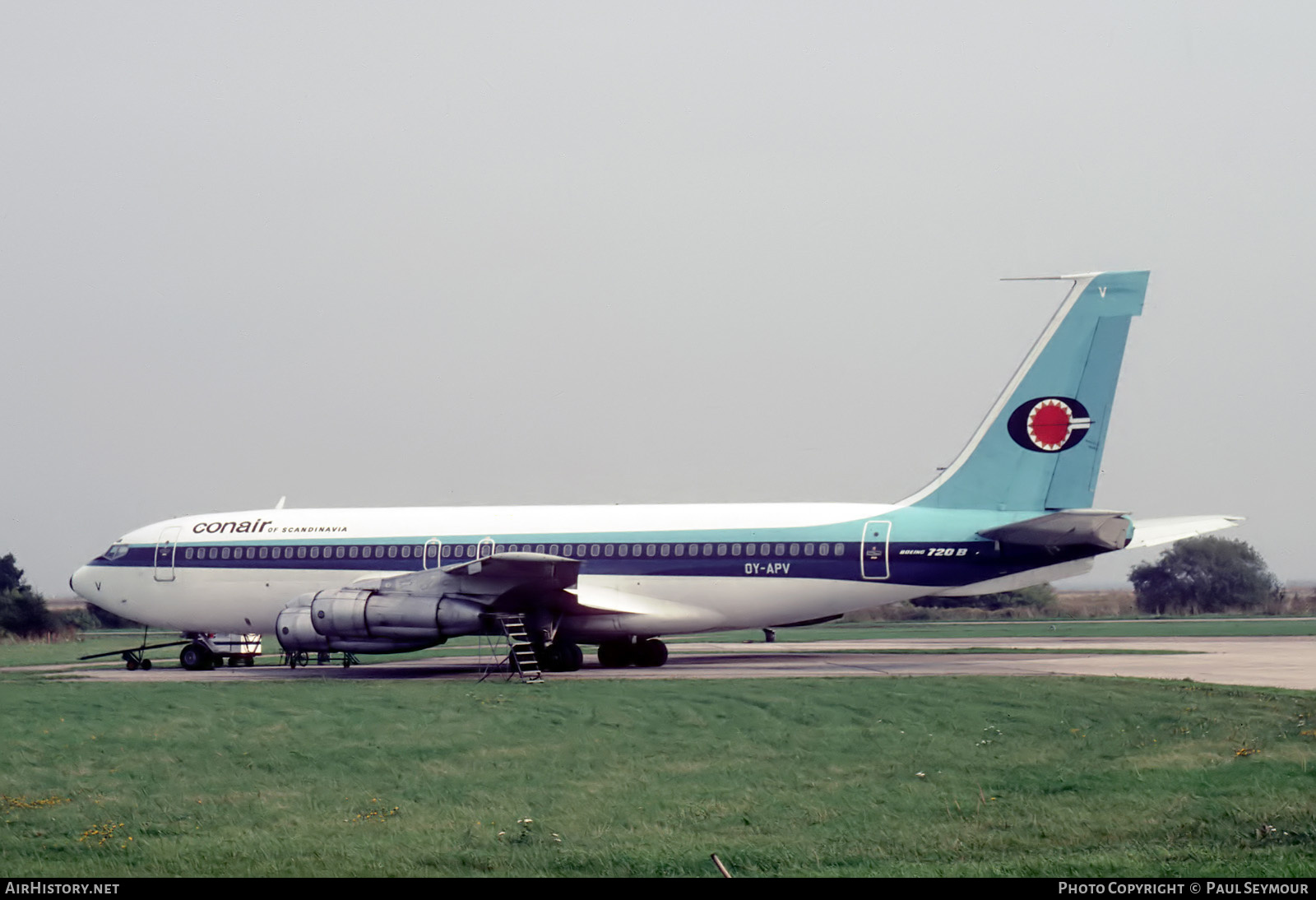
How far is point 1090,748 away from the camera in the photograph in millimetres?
15531

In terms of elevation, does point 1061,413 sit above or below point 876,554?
above

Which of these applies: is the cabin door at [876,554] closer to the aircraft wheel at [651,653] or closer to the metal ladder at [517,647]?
the aircraft wheel at [651,653]

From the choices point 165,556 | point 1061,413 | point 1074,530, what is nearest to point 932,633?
point 1061,413

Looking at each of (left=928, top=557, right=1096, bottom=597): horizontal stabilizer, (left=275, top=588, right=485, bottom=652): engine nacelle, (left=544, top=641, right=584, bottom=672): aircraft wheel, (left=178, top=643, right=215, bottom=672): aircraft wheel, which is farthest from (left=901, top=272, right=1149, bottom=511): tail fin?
(left=178, top=643, right=215, bottom=672): aircraft wheel

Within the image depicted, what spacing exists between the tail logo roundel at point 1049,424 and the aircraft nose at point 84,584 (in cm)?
2325

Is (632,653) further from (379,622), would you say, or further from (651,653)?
(379,622)

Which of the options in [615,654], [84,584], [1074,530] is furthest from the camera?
[84,584]

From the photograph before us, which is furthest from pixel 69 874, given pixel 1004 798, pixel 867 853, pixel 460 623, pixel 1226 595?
pixel 1226 595

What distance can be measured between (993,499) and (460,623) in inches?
451

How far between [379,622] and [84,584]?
11508 millimetres

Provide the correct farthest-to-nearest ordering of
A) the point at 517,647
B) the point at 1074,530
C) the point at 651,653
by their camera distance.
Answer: the point at 651,653, the point at 517,647, the point at 1074,530

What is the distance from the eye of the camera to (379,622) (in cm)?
2895

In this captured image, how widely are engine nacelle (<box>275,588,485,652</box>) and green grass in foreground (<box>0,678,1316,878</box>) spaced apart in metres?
6.97

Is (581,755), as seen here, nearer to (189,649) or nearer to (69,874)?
(69,874)
